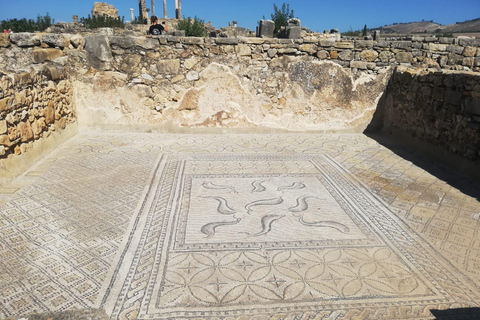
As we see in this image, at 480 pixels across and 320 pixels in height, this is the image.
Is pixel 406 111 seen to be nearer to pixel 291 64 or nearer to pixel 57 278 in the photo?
pixel 291 64

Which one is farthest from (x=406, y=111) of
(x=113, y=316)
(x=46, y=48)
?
(x=46, y=48)

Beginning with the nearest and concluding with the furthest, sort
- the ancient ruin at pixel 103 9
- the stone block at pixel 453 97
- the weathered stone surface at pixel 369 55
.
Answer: the stone block at pixel 453 97, the weathered stone surface at pixel 369 55, the ancient ruin at pixel 103 9

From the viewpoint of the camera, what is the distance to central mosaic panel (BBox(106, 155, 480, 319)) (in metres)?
1.95

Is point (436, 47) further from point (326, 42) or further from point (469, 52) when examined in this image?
point (326, 42)

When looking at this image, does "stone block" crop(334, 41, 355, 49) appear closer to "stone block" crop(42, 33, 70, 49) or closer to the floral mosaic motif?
the floral mosaic motif

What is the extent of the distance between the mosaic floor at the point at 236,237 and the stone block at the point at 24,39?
1596 mm

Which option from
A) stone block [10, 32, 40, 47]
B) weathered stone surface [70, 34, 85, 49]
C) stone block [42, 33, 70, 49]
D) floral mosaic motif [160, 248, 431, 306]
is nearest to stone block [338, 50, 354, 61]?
floral mosaic motif [160, 248, 431, 306]

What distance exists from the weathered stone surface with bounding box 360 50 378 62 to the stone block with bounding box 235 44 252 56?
180 centimetres

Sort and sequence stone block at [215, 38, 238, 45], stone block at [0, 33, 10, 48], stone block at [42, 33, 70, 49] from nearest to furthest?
stone block at [0, 33, 10, 48]
stone block at [42, 33, 70, 49]
stone block at [215, 38, 238, 45]

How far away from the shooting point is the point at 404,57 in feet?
18.1

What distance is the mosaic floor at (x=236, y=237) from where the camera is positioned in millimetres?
1938

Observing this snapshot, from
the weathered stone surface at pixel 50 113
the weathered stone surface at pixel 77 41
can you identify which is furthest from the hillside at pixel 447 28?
the weathered stone surface at pixel 50 113

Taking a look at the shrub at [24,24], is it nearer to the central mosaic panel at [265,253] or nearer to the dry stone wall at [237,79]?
the dry stone wall at [237,79]

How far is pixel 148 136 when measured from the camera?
5195mm
